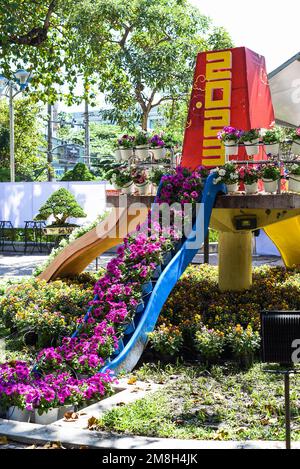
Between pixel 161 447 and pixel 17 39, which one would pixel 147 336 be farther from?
pixel 17 39

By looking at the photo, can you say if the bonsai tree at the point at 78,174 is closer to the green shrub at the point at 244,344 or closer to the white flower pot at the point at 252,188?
the white flower pot at the point at 252,188

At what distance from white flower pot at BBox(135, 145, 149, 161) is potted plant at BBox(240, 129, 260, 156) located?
5.54 feet

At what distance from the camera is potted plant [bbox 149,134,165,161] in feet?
36.8

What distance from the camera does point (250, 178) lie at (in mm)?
10148

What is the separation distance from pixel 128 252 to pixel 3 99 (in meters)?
35.9

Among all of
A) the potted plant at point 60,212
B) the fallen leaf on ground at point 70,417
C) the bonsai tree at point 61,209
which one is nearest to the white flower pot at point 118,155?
the fallen leaf on ground at point 70,417

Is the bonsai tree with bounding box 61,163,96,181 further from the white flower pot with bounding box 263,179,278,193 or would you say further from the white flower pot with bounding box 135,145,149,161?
the white flower pot with bounding box 263,179,278,193

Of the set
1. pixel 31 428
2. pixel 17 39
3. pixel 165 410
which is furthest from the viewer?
pixel 17 39

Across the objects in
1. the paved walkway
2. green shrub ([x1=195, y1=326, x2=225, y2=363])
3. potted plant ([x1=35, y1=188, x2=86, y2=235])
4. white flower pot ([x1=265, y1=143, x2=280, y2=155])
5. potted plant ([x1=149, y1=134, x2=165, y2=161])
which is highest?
potted plant ([x1=149, y1=134, x2=165, y2=161])

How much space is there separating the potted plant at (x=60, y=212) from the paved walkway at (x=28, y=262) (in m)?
1.25

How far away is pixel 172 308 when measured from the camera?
10.4m

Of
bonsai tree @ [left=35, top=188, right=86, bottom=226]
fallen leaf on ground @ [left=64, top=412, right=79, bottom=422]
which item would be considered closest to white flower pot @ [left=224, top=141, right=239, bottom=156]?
fallen leaf on ground @ [left=64, top=412, right=79, bottom=422]

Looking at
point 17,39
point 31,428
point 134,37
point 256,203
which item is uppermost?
point 134,37

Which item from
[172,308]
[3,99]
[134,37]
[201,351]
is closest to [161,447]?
[201,351]
